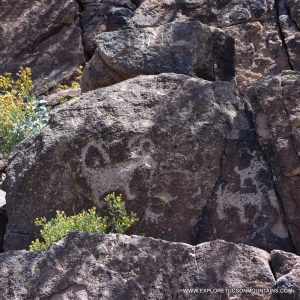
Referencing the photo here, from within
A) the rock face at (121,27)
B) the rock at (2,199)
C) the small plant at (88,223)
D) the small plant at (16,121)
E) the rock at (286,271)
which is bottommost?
the rock at (286,271)

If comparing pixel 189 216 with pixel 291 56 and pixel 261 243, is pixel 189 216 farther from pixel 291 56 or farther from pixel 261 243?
pixel 291 56

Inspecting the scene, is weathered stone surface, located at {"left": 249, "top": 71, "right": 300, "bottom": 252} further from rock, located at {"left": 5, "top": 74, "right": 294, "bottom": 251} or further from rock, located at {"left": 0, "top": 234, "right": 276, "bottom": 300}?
rock, located at {"left": 0, "top": 234, "right": 276, "bottom": 300}

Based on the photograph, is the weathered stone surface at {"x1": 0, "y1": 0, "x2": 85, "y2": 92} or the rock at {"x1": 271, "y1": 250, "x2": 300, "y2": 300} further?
the weathered stone surface at {"x1": 0, "y1": 0, "x2": 85, "y2": 92}

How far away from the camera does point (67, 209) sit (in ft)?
15.4

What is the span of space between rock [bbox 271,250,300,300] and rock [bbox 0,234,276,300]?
40 millimetres

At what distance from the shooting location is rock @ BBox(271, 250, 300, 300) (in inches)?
133

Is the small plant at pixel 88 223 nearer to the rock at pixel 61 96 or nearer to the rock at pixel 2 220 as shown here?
the rock at pixel 2 220

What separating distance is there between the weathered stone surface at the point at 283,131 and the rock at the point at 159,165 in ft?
0.20

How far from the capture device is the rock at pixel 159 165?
4395 millimetres

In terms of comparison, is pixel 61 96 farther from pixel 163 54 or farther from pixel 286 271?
pixel 286 271

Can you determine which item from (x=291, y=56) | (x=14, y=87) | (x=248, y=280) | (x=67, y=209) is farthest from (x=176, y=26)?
(x=248, y=280)

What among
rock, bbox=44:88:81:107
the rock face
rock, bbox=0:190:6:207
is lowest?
rock, bbox=0:190:6:207

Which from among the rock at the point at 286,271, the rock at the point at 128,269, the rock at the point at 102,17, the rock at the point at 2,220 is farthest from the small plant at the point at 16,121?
the rock at the point at 286,271

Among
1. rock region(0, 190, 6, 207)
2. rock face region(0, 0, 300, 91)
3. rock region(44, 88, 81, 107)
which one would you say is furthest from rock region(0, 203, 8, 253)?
rock face region(0, 0, 300, 91)
